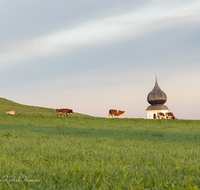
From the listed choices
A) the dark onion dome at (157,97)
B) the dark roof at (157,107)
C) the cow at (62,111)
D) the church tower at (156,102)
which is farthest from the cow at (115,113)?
the dark onion dome at (157,97)

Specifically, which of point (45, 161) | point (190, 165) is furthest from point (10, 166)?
point (190, 165)

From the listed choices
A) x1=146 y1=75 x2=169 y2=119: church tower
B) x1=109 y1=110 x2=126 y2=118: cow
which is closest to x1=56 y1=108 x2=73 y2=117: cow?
x1=109 y1=110 x2=126 y2=118: cow

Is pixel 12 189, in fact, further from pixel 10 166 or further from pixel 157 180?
pixel 157 180

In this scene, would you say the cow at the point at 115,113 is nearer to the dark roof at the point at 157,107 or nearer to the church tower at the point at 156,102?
the church tower at the point at 156,102

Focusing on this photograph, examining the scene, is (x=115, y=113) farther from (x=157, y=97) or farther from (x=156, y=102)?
(x=156, y=102)

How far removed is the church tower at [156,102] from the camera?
257ft

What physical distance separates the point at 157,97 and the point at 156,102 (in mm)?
1908

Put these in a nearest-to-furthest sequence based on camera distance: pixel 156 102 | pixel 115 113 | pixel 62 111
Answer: pixel 62 111 < pixel 115 113 < pixel 156 102

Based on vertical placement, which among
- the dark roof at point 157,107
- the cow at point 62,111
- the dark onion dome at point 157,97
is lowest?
the cow at point 62,111

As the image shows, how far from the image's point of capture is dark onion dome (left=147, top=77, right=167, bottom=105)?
258ft

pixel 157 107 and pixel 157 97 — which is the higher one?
pixel 157 97

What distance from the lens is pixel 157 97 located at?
258ft

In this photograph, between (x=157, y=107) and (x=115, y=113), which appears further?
(x=157, y=107)

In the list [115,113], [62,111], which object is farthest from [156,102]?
[62,111]
